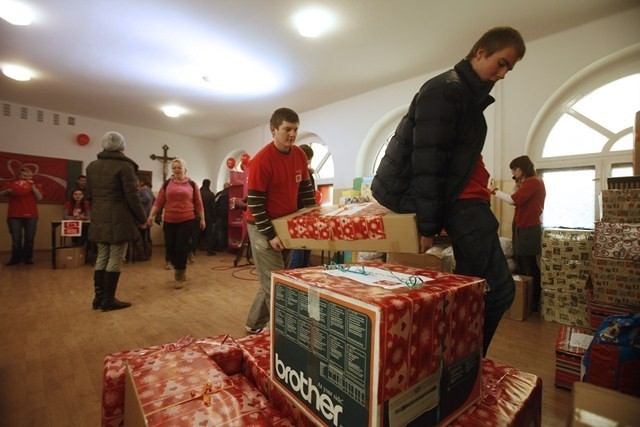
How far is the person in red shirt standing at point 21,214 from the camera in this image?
4.18 metres

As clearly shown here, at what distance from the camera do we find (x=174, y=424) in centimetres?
65

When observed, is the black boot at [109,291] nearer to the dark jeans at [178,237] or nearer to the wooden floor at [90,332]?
the wooden floor at [90,332]

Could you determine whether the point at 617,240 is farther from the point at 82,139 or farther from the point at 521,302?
the point at 82,139

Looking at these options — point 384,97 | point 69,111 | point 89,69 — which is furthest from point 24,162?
point 384,97

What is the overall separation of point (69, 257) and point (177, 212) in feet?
7.70

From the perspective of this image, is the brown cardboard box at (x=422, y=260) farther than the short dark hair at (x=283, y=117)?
Yes

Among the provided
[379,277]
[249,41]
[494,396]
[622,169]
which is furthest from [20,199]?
[622,169]

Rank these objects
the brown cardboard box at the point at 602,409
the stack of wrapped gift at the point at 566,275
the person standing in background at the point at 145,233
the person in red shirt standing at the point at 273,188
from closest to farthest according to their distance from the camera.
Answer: the brown cardboard box at the point at 602,409
the person in red shirt standing at the point at 273,188
the stack of wrapped gift at the point at 566,275
the person standing in background at the point at 145,233

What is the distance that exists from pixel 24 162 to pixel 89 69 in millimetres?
2938

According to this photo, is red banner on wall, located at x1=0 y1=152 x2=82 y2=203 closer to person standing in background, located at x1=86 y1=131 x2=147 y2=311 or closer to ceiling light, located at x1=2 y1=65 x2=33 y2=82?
ceiling light, located at x1=2 y1=65 x2=33 y2=82

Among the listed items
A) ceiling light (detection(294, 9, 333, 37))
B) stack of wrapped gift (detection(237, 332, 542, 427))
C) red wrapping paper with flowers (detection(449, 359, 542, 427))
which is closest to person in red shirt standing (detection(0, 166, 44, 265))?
ceiling light (detection(294, 9, 333, 37))

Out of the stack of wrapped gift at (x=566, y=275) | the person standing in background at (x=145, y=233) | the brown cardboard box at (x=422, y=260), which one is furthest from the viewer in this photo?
the person standing in background at (x=145, y=233)

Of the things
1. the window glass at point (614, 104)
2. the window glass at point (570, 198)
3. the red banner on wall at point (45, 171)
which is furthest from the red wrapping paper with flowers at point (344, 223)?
the red banner on wall at point (45, 171)

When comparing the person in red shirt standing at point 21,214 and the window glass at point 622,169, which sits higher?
the window glass at point 622,169
